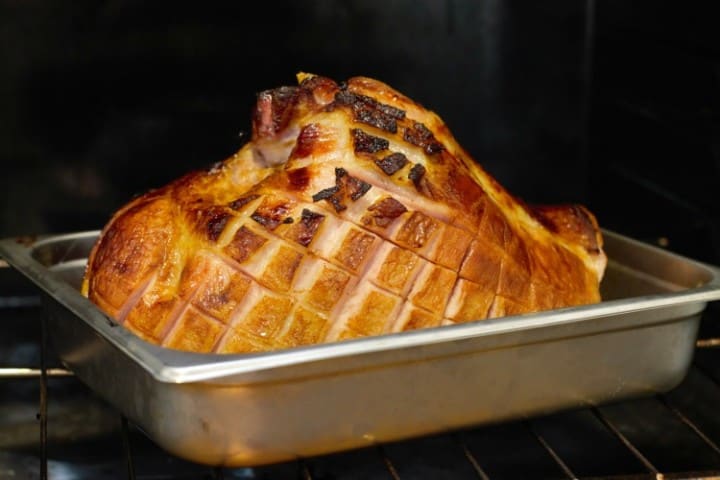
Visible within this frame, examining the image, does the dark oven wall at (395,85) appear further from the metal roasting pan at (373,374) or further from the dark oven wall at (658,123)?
the metal roasting pan at (373,374)

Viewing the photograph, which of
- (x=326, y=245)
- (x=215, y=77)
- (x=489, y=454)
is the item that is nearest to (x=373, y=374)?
(x=326, y=245)

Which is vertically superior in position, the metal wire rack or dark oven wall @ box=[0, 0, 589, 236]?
dark oven wall @ box=[0, 0, 589, 236]

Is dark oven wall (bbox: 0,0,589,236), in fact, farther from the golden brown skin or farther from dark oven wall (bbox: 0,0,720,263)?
the golden brown skin

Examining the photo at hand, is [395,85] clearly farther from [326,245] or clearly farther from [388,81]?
[326,245]

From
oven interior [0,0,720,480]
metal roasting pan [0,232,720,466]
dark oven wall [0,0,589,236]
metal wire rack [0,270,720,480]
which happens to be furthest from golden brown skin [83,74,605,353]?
dark oven wall [0,0,589,236]

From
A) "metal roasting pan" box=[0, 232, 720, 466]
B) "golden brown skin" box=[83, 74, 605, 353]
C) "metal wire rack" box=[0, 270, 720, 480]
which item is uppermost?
"golden brown skin" box=[83, 74, 605, 353]

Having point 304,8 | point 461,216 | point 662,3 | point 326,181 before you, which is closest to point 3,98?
point 304,8
